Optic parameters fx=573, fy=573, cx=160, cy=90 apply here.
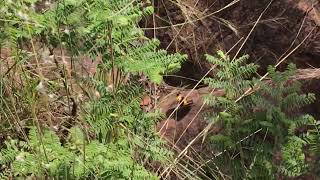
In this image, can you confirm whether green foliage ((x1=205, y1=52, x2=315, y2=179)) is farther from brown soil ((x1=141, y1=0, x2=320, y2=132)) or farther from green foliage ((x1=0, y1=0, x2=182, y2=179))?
brown soil ((x1=141, y1=0, x2=320, y2=132))

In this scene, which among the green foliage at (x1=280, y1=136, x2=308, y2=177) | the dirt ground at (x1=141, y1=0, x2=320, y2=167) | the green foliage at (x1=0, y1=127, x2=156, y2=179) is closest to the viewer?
the green foliage at (x1=0, y1=127, x2=156, y2=179)

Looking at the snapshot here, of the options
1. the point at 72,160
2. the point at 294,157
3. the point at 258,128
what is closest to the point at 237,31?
the point at 258,128

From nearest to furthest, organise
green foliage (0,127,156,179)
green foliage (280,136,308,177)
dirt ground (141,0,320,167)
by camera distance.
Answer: green foliage (0,127,156,179)
green foliage (280,136,308,177)
dirt ground (141,0,320,167)

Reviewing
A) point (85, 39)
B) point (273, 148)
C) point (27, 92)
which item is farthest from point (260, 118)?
point (27, 92)

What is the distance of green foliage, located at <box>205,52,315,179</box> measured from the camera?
2.41 metres

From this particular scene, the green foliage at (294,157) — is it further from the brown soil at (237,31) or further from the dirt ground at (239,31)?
the brown soil at (237,31)

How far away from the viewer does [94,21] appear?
2.33 m

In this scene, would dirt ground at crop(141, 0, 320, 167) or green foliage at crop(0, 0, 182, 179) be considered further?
dirt ground at crop(141, 0, 320, 167)

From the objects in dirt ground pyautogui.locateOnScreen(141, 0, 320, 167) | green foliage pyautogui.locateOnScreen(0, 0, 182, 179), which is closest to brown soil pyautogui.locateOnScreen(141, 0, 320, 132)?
dirt ground pyautogui.locateOnScreen(141, 0, 320, 167)

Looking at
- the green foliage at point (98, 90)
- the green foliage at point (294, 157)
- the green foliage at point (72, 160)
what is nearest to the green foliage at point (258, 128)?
the green foliage at point (294, 157)

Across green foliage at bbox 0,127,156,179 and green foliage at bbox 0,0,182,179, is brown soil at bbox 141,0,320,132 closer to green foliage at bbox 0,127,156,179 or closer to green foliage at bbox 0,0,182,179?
green foliage at bbox 0,0,182,179

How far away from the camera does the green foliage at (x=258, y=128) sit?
241cm

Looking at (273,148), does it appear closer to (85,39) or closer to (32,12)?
(85,39)

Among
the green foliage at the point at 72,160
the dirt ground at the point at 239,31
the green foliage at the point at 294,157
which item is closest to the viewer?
the green foliage at the point at 72,160
